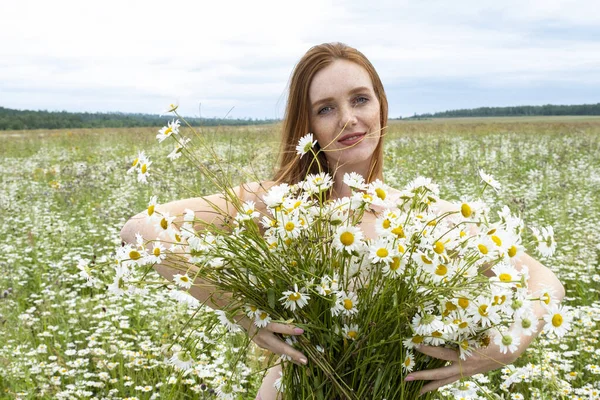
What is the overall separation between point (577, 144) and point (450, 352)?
12153 millimetres

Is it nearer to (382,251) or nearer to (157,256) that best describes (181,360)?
(157,256)

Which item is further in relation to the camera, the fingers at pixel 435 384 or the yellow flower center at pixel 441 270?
the fingers at pixel 435 384

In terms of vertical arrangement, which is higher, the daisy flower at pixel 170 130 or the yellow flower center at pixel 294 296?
the daisy flower at pixel 170 130

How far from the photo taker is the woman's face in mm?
1860

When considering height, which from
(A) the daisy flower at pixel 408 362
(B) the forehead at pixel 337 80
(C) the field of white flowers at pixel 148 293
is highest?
(B) the forehead at pixel 337 80

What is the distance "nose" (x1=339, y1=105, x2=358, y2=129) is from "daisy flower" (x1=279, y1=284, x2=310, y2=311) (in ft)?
2.83

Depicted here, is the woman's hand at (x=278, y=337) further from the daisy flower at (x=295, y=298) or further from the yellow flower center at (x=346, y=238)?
the yellow flower center at (x=346, y=238)

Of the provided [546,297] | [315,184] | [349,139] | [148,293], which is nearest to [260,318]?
[315,184]

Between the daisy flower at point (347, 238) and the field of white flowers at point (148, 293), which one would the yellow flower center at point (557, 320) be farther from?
the daisy flower at point (347, 238)

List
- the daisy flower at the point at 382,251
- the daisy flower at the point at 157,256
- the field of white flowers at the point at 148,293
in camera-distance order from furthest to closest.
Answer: the field of white flowers at the point at 148,293, the daisy flower at the point at 157,256, the daisy flower at the point at 382,251

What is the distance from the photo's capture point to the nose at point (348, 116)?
183cm

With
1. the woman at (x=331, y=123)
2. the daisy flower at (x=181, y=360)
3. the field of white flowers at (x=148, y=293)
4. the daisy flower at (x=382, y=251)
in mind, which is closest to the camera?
the daisy flower at (x=382, y=251)

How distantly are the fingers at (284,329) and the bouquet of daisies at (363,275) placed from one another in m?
0.02

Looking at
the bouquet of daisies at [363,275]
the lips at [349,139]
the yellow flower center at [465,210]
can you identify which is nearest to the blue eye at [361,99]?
the lips at [349,139]
